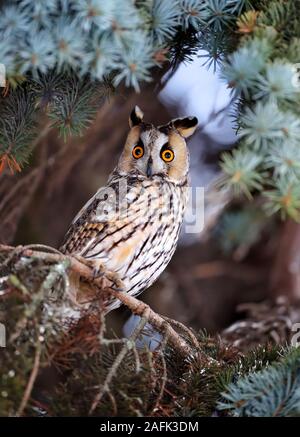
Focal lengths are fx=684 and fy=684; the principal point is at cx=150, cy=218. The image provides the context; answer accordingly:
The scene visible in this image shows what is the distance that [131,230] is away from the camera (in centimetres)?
178

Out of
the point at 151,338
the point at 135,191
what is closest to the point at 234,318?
the point at 135,191

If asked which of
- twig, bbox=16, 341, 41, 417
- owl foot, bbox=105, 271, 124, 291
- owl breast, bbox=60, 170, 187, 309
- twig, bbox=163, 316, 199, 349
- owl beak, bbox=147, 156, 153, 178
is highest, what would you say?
owl beak, bbox=147, 156, 153, 178

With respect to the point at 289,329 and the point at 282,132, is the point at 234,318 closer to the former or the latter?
the point at 289,329

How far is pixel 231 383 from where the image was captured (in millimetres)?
1338

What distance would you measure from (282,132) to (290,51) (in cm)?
19

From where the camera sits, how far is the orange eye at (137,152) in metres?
2.00

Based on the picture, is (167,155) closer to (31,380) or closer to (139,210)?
(139,210)

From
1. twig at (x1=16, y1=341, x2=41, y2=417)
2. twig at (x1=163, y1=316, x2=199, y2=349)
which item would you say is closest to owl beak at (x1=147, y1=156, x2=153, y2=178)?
twig at (x1=163, y1=316, x2=199, y2=349)

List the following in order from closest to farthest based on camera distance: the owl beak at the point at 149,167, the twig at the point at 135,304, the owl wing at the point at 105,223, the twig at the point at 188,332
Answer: the twig at the point at 135,304 → the twig at the point at 188,332 → the owl wing at the point at 105,223 → the owl beak at the point at 149,167

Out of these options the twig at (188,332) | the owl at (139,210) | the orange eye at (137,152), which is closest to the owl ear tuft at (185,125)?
the owl at (139,210)

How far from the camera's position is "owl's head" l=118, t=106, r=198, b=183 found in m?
1.96

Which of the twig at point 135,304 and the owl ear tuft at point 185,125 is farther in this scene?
the owl ear tuft at point 185,125

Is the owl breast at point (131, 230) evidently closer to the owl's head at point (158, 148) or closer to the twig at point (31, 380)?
the owl's head at point (158, 148)

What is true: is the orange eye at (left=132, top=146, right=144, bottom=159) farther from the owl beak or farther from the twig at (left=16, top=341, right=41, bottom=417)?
the twig at (left=16, top=341, right=41, bottom=417)
